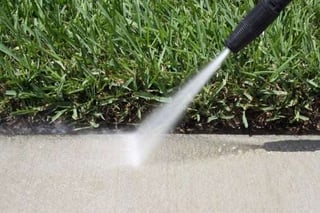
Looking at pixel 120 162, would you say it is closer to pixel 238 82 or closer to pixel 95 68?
pixel 95 68

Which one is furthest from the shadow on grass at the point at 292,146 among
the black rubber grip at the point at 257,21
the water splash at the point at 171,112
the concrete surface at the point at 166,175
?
the black rubber grip at the point at 257,21

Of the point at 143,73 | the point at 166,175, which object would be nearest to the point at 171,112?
the point at 143,73

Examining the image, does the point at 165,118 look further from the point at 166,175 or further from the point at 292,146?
the point at 292,146

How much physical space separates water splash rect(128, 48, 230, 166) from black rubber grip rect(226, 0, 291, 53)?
0.45 metres

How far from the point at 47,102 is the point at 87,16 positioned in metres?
0.48

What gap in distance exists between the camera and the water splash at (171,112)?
247cm

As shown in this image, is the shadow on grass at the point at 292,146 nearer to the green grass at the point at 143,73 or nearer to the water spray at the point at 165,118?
the green grass at the point at 143,73

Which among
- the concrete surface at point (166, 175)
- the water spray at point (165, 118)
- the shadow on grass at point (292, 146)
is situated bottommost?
the concrete surface at point (166, 175)

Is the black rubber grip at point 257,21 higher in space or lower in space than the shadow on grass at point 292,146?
higher

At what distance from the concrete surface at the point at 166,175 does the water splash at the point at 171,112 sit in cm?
7

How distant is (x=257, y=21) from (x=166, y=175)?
0.71 metres

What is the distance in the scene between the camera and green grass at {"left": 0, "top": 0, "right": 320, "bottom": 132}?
8.13 feet

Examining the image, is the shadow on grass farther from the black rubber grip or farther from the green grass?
the black rubber grip

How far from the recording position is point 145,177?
7.48ft
